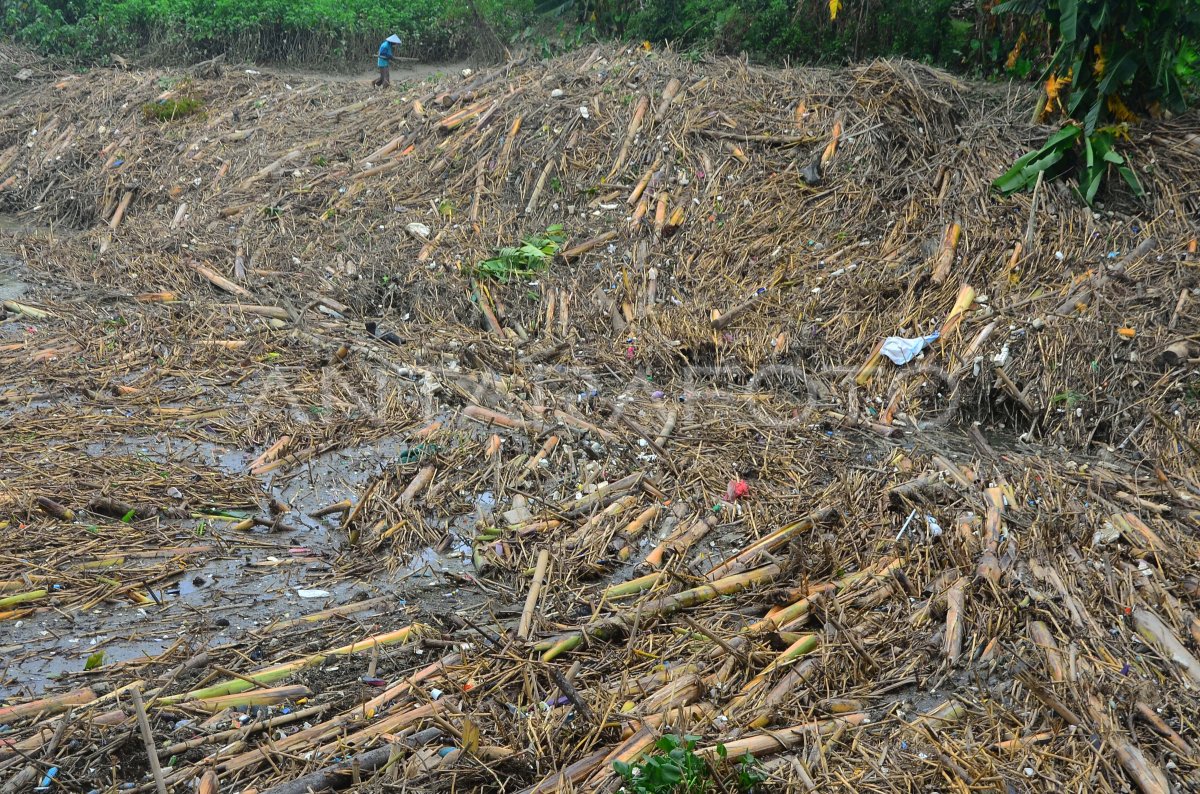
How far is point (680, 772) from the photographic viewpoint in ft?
8.86

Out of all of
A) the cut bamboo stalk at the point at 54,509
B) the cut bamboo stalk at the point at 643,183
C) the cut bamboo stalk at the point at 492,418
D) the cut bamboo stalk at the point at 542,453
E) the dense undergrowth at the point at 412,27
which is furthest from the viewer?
the dense undergrowth at the point at 412,27

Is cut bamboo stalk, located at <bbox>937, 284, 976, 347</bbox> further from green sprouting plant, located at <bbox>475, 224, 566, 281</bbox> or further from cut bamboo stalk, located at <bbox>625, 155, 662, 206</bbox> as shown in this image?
green sprouting plant, located at <bbox>475, 224, 566, 281</bbox>

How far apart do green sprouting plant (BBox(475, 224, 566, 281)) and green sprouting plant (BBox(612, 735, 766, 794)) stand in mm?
4492

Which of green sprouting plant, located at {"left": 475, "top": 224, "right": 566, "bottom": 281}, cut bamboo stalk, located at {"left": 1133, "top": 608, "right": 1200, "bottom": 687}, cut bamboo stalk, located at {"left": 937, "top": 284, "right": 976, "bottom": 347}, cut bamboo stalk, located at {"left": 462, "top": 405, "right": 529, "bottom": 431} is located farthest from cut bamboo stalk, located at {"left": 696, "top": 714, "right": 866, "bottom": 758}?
green sprouting plant, located at {"left": 475, "top": 224, "right": 566, "bottom": 281}

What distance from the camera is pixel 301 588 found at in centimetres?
383

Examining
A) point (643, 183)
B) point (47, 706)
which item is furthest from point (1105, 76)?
point (47, 706)

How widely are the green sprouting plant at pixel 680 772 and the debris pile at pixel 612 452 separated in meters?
0.04

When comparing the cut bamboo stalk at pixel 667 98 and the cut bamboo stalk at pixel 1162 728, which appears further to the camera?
the cut bamboo stalk at pixel 667 98

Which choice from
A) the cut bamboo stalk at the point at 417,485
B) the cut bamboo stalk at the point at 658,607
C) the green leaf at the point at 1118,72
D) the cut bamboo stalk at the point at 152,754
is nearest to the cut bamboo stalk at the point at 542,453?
the cut bamboo stalk at the point at 417,485

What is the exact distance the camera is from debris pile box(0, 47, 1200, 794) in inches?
118

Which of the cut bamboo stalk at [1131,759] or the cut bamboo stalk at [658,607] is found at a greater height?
the cut bamboo stalk at [1131,759]

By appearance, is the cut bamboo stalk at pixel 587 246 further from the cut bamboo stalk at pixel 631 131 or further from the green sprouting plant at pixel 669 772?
the green sprouting plant at pixel 669 772

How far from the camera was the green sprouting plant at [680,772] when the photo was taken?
2.69m

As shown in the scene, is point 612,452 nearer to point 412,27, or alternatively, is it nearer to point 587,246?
point 587,246
